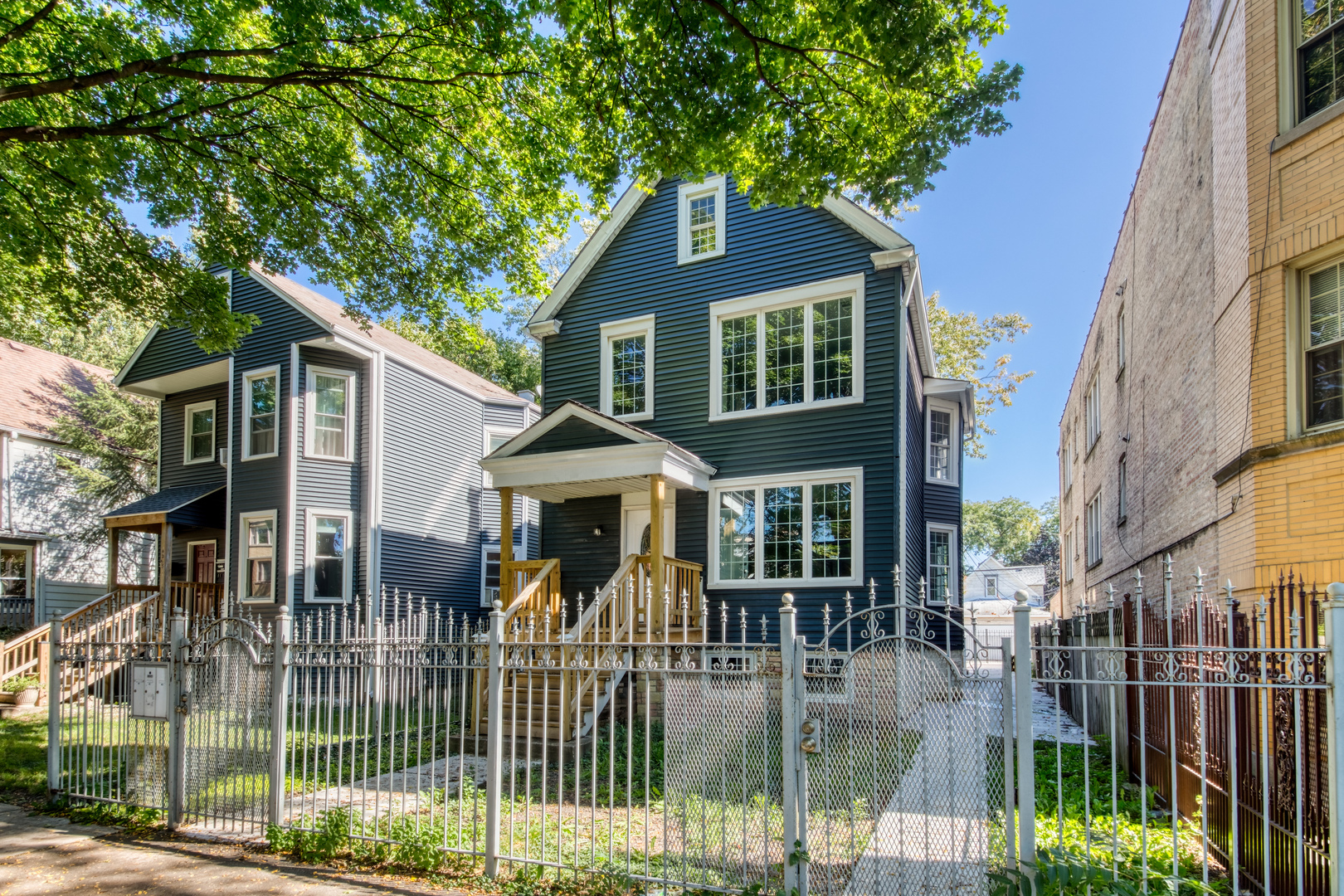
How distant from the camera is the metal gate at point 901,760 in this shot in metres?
5.08

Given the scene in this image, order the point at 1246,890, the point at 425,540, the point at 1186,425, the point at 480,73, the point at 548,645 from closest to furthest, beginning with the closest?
the point at 1246,890
the point at 548,645
the point at 480,73
the point at 1186,425
the point at 425,540

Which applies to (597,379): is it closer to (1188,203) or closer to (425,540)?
(425,540)

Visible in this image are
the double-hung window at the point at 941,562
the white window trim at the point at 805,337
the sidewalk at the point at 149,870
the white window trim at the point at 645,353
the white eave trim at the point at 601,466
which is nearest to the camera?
the sidewalk at the point at 149,870

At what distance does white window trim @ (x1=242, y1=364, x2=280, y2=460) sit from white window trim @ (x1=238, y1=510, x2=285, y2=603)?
120 centimetres

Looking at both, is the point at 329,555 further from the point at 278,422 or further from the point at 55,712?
the point at 55,712

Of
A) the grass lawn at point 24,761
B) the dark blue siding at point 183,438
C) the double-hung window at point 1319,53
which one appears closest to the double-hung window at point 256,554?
the dark blue siding at point 183,438

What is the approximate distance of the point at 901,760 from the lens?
4.93m

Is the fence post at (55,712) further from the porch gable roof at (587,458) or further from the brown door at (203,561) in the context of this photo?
the brown door at (203,561)

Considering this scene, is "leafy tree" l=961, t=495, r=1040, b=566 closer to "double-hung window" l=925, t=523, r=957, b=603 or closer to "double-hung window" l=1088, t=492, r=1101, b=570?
"double-hung window" l=1088, t=492, r=1101, b=570

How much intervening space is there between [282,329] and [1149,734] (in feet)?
55.1

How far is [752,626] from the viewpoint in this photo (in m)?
13.2

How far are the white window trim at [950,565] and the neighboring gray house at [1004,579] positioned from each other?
190 ft

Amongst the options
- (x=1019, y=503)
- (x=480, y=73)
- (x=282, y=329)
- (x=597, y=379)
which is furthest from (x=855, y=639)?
(x=1019, y=503)

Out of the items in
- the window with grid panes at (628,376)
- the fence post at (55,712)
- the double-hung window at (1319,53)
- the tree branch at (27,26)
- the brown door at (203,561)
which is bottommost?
the fence post at (55,712)
